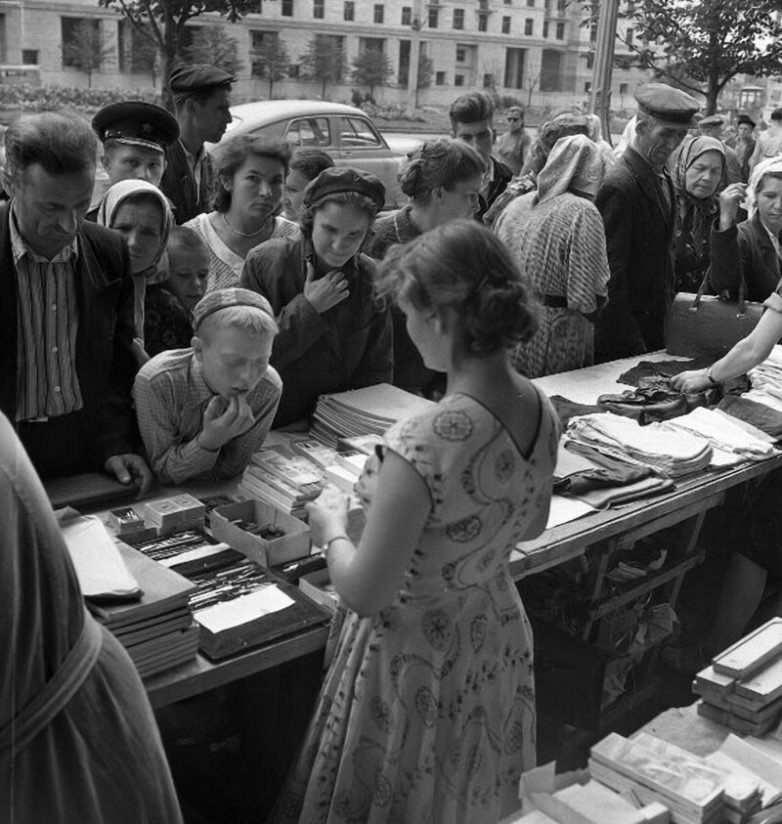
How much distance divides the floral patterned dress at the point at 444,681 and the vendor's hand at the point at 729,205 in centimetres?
314

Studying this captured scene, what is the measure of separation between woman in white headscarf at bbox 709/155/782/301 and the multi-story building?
5.01 ft

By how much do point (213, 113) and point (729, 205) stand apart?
245cm

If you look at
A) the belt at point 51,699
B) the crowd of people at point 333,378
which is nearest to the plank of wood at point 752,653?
the crowd of people at point 333,378

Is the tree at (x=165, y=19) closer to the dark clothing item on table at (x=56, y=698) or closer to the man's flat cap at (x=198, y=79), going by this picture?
the man's flat cap at (x=198, y=79)

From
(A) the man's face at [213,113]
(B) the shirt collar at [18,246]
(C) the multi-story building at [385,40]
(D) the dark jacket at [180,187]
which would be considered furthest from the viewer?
(A) the man's face at [213,113]

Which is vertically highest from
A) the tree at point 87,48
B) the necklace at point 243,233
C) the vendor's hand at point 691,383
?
the tree at point 87,48

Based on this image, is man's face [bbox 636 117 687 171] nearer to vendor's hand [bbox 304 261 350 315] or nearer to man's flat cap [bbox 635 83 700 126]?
man's flat cap [bbox 635 83 700 126]

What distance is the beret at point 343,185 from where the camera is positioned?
9.20 ft

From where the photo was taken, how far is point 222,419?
2467mm

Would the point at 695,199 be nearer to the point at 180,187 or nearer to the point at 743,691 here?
the point at 180,187

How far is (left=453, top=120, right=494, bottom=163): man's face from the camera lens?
5.21 meters

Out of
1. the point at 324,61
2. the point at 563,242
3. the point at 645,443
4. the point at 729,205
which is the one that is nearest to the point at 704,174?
the point at 729,205

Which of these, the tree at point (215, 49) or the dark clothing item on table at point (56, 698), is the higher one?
the tree at point (215, 49)

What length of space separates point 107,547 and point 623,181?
10.5 ft
